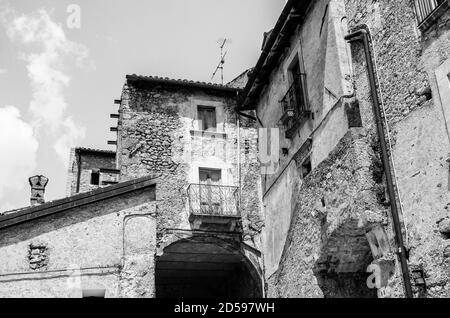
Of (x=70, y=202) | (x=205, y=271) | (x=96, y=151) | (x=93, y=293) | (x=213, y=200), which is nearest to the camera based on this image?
(x=93, y=293)

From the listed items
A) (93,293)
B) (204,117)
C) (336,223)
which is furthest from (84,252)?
(204,117)

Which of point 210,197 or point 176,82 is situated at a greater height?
point 176,82

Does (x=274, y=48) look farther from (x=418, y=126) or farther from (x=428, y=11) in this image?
(x=418, y=126)

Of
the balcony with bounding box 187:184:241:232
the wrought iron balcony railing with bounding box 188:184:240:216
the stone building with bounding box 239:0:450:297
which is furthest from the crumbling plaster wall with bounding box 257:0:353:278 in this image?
the wrought iron balcony railing with bounding box 188:184:240:216

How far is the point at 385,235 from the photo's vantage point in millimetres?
9328

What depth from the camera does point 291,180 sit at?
1354 centimetres

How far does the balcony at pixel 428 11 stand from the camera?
8328mm

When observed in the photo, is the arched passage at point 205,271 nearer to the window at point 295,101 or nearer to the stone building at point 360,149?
the stone building at point 360,149

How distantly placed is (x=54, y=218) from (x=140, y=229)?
187 centimetres

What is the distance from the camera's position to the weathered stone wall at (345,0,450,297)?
8086 millimetres

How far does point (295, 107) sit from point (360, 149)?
11.3 feet
